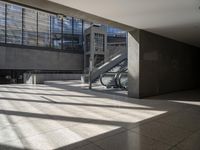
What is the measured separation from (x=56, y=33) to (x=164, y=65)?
1661cm

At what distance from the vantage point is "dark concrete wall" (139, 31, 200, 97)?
639 cm

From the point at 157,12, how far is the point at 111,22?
145cm

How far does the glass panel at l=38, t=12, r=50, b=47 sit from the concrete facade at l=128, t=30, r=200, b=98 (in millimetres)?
15575

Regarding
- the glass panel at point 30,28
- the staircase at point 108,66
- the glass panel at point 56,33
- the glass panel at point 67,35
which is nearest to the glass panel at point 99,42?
the glass panel at point 67,35

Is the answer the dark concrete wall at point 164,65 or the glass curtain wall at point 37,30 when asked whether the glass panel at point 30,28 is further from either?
the dark concrete wall at point 164,65

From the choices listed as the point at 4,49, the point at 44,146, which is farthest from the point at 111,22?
the point at 4,49

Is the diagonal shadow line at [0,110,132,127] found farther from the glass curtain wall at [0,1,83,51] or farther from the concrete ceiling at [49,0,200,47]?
the glass curtain wall at [0,1,83,51]

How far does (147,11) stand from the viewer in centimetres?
420

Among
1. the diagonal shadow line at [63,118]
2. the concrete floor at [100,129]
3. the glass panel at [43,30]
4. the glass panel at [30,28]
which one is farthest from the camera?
the glass panel at [43,30]

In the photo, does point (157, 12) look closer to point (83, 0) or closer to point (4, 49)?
point (83, 0)

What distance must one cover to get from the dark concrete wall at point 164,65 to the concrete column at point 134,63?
157 mm

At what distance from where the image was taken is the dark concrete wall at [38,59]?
17062 mm

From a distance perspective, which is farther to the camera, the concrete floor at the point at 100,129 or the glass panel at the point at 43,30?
the glass panel at the point at 43,30

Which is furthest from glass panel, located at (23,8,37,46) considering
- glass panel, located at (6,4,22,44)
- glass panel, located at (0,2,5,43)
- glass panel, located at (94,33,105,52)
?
glass panel, located at (94,33,105,52)
